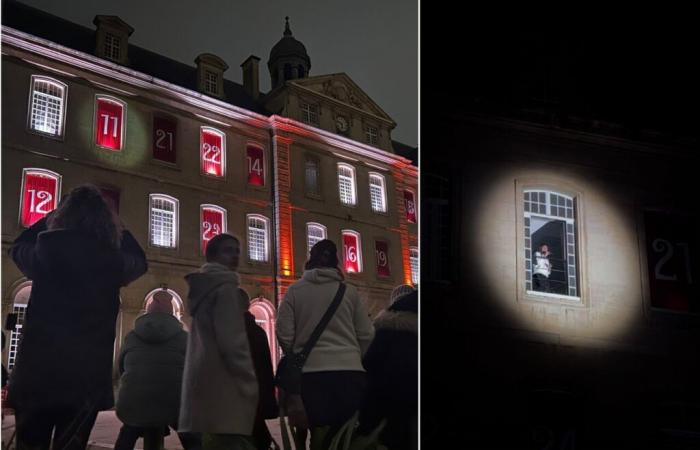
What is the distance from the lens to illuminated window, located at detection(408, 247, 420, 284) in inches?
241

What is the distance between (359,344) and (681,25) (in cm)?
481

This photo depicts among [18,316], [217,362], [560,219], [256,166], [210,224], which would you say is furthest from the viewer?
[560,219]

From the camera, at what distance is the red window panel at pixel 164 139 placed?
17.8ft

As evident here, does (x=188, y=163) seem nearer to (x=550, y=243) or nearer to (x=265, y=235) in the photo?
(x=265, y=235)

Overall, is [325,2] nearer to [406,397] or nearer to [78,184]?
[78,184]

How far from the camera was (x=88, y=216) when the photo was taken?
5031 mm

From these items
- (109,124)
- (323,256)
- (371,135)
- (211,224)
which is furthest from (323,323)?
(109,124)

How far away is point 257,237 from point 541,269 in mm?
2704

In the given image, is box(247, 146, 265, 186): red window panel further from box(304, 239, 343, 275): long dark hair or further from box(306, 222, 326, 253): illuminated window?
box(304, 239, 343, 275): long dark hair

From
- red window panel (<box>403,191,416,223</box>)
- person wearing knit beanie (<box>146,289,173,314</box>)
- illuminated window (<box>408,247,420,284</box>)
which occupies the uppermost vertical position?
red window panel (<box>403,191,416,223</box>)

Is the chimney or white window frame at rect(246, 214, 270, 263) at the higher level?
the chimney

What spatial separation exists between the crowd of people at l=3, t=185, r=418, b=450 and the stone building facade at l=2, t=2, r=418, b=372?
98 mm

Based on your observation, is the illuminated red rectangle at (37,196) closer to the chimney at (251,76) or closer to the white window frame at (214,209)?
the white window frame at (214,209)

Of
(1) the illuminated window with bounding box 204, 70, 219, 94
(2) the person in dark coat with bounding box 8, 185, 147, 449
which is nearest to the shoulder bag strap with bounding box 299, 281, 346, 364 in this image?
(2) the person in dark coat with bounding box 8, 185, 147, 449
